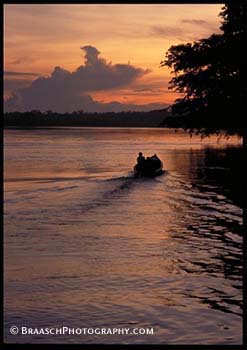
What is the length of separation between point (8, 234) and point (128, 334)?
12899mm

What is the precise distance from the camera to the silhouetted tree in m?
41.6

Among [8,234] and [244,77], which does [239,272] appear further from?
[244,77]

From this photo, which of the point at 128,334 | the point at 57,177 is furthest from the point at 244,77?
the point at 128,334

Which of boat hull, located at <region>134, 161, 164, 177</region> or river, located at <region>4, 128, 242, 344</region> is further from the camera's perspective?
boat hull, located at <region>134, 161, 164, 177</region>

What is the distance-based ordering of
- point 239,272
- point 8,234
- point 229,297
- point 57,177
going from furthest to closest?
point 57,177 < point 8,234 < point 239,272 < point 229,297

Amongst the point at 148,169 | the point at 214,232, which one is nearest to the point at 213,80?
the point at 148,169

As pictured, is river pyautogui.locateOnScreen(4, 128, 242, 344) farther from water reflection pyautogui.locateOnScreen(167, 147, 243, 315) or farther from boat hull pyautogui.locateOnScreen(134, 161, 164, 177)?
boat hull pyautogui.locateOnScreen(134, 161, 164, 177)

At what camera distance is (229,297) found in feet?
39.7

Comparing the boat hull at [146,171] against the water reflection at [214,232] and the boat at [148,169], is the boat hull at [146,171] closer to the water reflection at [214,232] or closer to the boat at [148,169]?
the boat at [148,169]

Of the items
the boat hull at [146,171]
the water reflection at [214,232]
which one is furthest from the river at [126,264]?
the boat hull at [146,171]

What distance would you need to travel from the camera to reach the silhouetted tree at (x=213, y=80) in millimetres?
41550

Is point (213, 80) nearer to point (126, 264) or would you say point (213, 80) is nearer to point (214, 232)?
point (214, 232)

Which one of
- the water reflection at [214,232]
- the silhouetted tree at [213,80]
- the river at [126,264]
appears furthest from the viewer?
the silhouetted tree at [213,80]

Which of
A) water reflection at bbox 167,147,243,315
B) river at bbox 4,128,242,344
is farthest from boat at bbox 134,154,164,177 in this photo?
river at bbox 4,128,242,344
